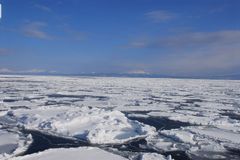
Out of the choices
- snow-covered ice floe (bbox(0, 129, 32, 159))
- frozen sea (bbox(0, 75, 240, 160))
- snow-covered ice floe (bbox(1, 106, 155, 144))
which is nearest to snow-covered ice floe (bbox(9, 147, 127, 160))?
frozen sea (bbox(0, 75, 240, 160))

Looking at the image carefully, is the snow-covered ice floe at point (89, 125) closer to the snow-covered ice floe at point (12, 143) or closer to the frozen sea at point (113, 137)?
the frozen sea at point (113, 137)

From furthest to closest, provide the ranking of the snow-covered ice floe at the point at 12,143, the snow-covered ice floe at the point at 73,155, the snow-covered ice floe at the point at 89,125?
the snow-covered ice floe at the point at 89,125 → the snow-covered ice floe at the point at 12,143 → the snow-covered ice floe at the point at 73,155

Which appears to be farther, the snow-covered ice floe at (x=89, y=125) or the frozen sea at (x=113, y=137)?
the snow-covered ice floe at (x=89, y=125)

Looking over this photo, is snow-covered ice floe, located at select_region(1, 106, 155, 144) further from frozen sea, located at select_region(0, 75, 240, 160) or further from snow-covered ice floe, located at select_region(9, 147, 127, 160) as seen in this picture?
snow-covered ice floe, located at select_region(9, 147, 127, 160)

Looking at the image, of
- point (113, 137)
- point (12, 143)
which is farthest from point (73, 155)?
point (113, 137)

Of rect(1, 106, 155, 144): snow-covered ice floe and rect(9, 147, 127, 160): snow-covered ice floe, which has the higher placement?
rect(1, 106, 155, 144): snow-covered ice floe

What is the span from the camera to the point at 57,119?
1205 centimetres

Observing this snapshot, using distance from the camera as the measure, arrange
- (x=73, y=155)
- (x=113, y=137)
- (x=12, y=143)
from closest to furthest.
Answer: (x=73, y=155) → (x=12, y=143) → (x=113, y=137)

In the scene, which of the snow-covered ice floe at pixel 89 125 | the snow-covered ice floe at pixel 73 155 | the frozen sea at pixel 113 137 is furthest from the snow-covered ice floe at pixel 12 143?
the snow-covered ice floe at pixel 89 125

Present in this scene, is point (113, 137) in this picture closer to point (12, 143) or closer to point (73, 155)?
point (73, 155)

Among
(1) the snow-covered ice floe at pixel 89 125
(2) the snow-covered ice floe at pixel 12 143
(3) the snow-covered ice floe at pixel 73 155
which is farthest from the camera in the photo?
(1) the snow-covered ice floe at pixel 89 125

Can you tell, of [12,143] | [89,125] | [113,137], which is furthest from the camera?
[89,125]

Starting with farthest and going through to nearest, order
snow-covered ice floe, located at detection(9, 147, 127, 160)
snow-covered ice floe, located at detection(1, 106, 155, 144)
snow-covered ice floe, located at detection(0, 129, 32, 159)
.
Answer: snow-covered ice floe, located at detection(1, 106, 155, 144), snow-covered ice floe, located at detection(0, 129, 32, 159), snow-covered ice floe, located at detection(9, 147, 127, 160)

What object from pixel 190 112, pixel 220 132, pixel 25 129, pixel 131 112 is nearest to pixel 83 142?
pixel 25 129
